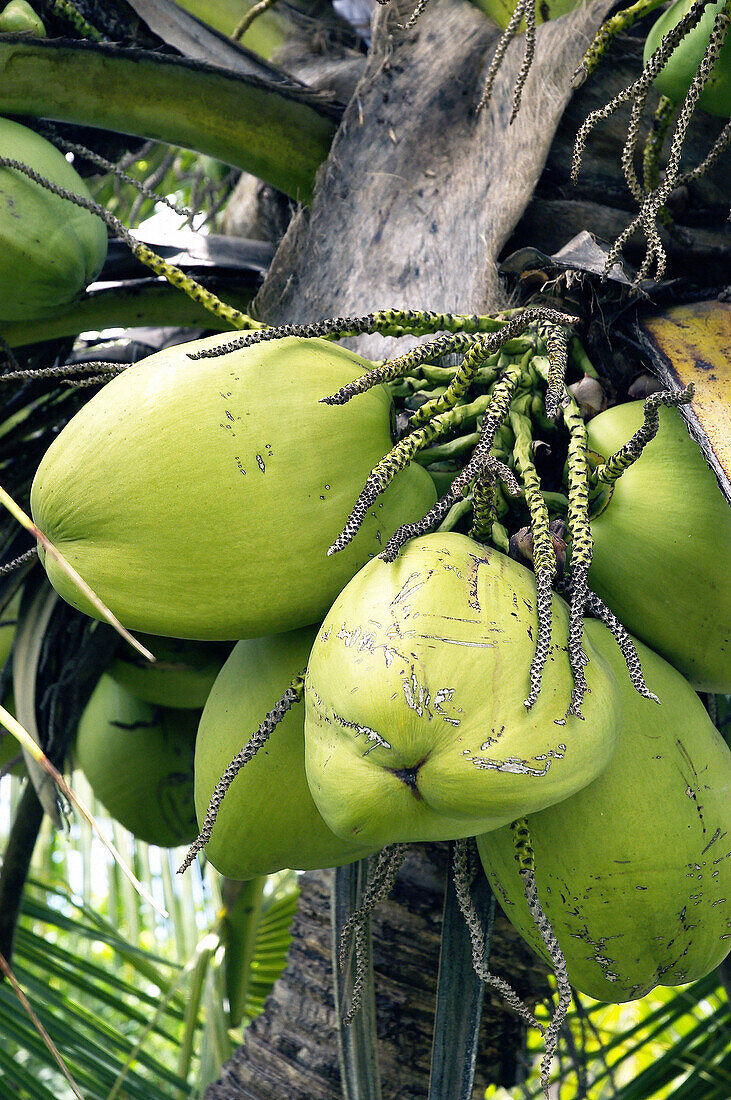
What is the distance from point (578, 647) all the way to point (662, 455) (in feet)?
1.00

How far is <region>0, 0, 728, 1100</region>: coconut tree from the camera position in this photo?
1.15 m

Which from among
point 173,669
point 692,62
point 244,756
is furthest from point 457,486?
point 173,669

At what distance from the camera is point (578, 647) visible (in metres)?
0.73

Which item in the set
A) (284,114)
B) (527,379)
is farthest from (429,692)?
(284,114)

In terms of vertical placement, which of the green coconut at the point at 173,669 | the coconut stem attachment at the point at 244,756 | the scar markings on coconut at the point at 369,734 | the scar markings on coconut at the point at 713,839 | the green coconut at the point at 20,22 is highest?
the green coconut at the point at 20,22

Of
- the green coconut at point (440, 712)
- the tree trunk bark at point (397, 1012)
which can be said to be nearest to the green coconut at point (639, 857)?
the green coconut at point (440, 712)

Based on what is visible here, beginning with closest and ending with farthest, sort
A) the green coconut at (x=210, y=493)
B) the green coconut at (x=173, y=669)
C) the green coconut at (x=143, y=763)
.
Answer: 1. the green coconut at (x=210, y=493)
2. the green coconut at (x=173, y=669)
3. the green coconut at (x=143, y=763)

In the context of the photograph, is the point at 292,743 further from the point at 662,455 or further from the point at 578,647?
the point at 662,455

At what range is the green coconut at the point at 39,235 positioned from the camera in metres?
1.15

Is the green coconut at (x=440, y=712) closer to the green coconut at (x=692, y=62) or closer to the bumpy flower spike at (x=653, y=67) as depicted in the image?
the bumpy flower spike at (x=653, y=67)

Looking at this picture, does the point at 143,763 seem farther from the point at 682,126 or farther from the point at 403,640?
the point at 682,126

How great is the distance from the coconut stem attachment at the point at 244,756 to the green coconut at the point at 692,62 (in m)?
0.72

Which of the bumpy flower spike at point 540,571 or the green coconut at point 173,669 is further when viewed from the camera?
the green coconut at point 173,669

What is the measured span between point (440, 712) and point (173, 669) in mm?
849
